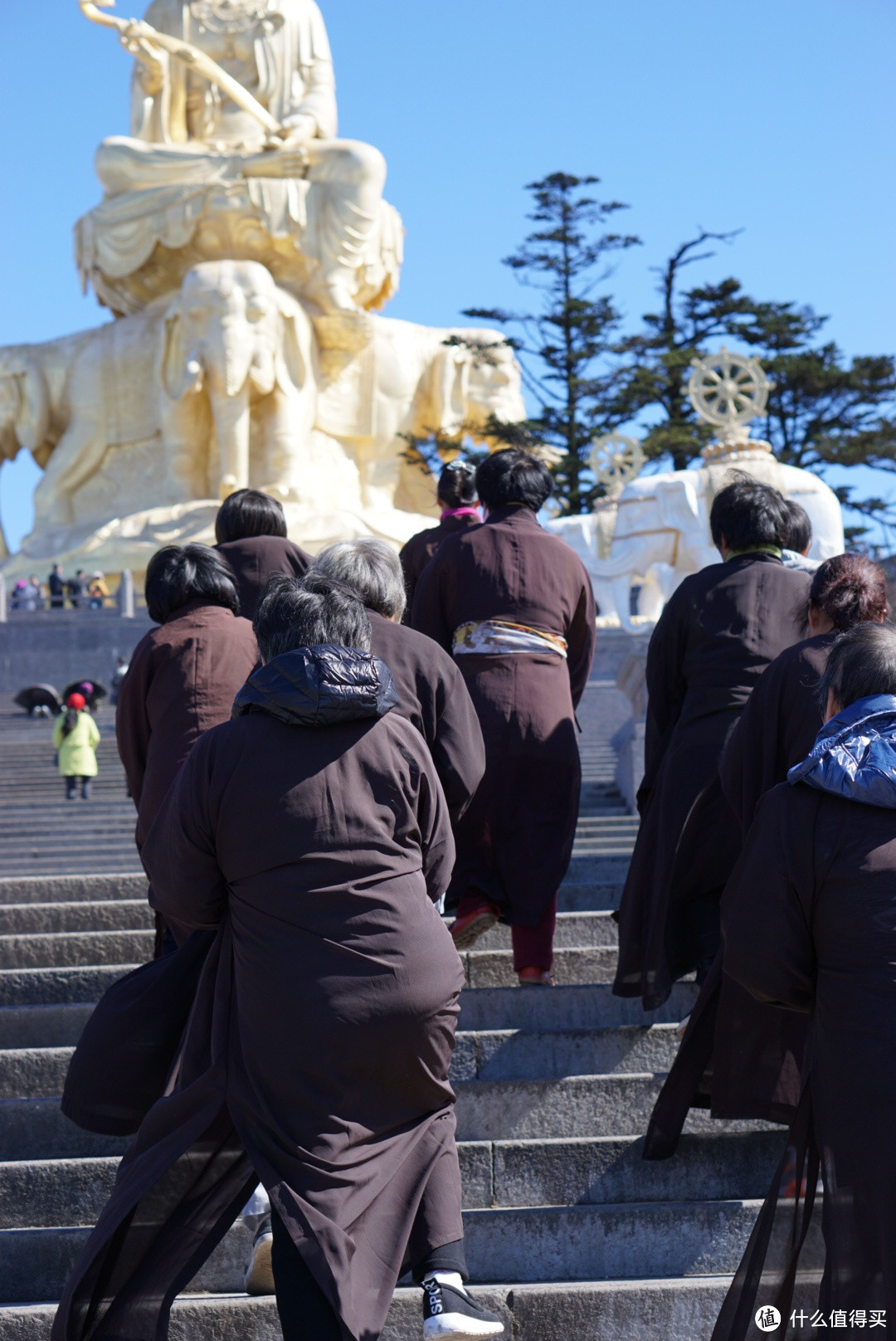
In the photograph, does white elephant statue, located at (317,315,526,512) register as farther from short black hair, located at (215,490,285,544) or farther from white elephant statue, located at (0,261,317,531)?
short black hair, located at (215,490,285,544)

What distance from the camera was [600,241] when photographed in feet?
63.0

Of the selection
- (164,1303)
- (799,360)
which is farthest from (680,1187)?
(799,360)

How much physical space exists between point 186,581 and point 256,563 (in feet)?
3.02

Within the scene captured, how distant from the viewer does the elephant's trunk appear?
19688 millimetres

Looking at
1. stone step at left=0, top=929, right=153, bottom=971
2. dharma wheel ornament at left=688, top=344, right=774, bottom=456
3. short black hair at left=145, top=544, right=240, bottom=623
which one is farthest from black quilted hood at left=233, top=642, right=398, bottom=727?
dharma wheel ornament at left=688, top=344, right=774, bottom=456

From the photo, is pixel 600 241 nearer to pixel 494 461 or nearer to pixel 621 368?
pixel 621 368

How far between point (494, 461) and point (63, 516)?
1752 centimetres

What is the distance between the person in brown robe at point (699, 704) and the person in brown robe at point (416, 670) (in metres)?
0.74

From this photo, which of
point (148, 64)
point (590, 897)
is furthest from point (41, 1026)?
point (148, 64)

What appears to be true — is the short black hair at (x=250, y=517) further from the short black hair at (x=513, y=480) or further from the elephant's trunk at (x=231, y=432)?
the elephant's trunk at (x=231, y=432)

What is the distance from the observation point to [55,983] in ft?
15.3

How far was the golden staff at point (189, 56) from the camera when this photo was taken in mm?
18672

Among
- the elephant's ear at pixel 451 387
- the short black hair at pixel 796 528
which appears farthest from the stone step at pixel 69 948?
the elephant's ear at pixel 451 387

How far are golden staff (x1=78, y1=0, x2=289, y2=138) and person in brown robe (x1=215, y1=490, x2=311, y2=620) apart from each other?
50.1 feet
